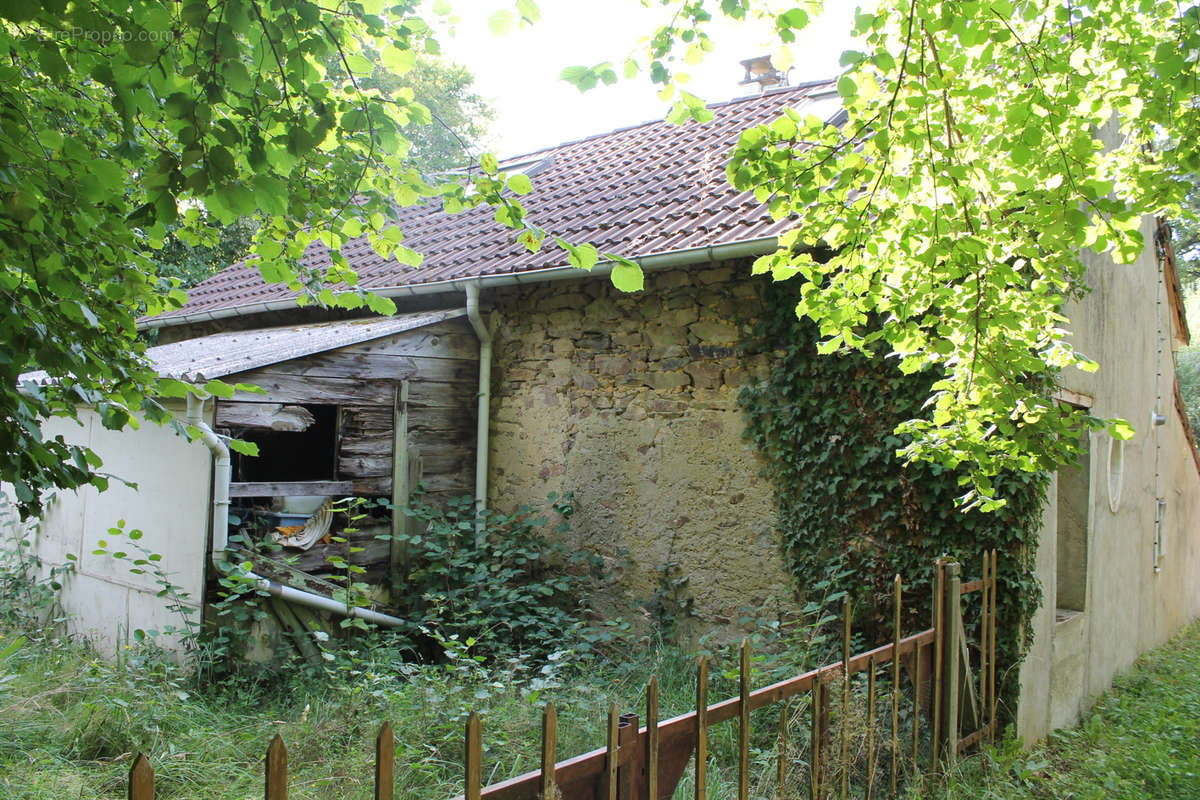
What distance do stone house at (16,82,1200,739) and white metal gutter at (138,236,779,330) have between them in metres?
0.02

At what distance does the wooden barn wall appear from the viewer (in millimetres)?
5590

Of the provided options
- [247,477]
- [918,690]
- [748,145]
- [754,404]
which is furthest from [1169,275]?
[247,477]

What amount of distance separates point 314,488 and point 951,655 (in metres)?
4.10

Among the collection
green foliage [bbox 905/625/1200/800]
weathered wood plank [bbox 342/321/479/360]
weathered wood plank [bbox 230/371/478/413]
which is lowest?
green foliage [bbox 905/625/1200/800]

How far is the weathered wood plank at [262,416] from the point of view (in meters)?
5.22

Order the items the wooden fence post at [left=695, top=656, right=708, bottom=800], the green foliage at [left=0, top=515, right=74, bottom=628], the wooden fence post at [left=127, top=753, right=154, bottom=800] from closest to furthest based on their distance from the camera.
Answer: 1. the wooden fence post at [left=127, top=753, right=154, bottom=800]
2. the wooden fence post at [left=695, top=656, right=708, bottom=800]
3. the green foliage at [left=0, top=515, right=74, bottom=628]

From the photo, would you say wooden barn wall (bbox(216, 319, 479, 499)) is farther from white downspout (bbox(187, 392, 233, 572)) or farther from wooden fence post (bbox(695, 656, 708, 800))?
wooden fence post (bbox(695, 656, 708, 800))

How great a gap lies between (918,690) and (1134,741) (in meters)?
3.03

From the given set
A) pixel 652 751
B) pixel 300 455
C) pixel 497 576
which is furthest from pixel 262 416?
pixel 652 751

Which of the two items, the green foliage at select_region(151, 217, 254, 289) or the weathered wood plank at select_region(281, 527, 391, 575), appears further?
the green foliage at select_region(151, 217, 254, 289)

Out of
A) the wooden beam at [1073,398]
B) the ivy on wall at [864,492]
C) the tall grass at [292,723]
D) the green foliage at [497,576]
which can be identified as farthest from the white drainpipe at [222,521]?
the wooden beam at [1073,398]

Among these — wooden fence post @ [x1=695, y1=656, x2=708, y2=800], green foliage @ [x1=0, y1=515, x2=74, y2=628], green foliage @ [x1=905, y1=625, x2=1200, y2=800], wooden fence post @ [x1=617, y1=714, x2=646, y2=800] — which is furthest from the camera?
green foliage @ [x1=0, y1=515, x2=74, y2=628]

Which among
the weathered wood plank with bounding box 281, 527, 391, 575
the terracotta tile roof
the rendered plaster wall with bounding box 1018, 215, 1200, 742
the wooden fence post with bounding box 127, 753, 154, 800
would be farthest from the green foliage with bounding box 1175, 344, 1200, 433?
the wooden fence post with bounding box 127, 753, 154, 800

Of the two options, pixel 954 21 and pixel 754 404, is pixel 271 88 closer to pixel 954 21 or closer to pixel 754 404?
pixel 954 21
